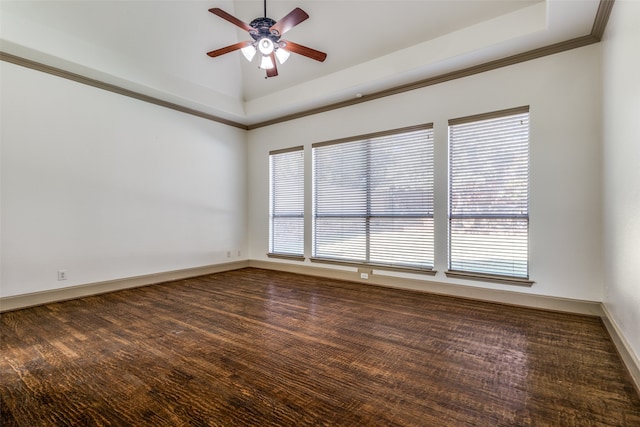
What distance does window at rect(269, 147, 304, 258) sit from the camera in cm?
600

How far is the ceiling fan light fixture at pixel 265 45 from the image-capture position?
3175 mm

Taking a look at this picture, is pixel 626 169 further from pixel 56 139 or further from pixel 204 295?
pixel 56 139

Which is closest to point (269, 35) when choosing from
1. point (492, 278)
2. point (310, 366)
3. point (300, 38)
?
point (300, 38)

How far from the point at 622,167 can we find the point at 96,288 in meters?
6.35

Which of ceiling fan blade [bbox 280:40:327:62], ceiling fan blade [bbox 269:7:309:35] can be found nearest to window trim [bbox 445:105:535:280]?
ceiling fan blade [bbox 280:40:327:62]

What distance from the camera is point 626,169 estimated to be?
2377 mm

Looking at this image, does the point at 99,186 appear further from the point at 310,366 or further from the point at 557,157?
the point at 557,157

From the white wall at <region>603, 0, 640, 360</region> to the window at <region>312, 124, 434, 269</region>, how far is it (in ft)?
6.26

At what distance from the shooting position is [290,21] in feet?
9.73

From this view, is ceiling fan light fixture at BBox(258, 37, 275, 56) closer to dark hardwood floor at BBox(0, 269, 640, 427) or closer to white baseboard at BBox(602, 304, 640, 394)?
dark hardwood floor at BBox(0, 269, 640, 427)

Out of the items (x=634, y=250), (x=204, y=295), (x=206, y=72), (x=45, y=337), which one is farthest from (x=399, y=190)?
(x=45, y=337)

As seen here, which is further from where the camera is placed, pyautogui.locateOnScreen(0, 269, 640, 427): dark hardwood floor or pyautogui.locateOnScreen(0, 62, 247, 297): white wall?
pyautogui.locateOnScreen(0, 62, 247, 297): white wall

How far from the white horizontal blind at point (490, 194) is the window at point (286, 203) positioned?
9.42 feet

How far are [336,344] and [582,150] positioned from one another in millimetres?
3487
